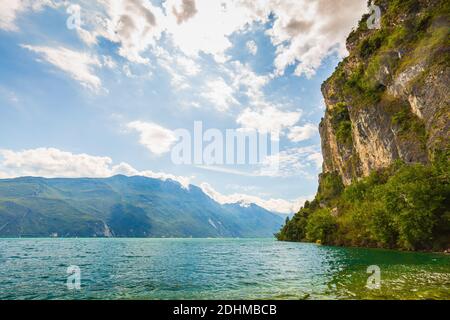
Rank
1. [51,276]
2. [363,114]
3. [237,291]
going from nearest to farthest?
[237,291]
[51,276]
[363,114]

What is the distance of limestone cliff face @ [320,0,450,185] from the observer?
79.2 metres

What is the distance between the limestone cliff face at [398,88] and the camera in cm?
7925

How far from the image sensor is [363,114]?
123 metres

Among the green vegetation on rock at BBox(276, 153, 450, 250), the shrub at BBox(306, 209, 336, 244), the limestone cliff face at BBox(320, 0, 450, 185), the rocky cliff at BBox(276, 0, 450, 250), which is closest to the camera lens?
the green vegetation on rock at BBox(276, 153, 450, 250)

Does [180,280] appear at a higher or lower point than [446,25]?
lower

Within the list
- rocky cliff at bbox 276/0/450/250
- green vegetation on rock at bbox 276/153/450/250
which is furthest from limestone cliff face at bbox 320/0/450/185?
green vegetation on rock at bbox 276/153/450/250

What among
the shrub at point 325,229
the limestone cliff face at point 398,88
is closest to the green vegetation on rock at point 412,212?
the limestone cliff face at point 398,88

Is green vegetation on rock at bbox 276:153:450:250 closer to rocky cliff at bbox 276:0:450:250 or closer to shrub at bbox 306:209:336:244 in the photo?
rocky cliff at bbox 276:0:450:250

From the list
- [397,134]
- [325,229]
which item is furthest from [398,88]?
[325,229]

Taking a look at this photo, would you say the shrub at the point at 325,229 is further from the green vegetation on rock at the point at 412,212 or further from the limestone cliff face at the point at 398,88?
the limestone cliff face at the point at 398,88
